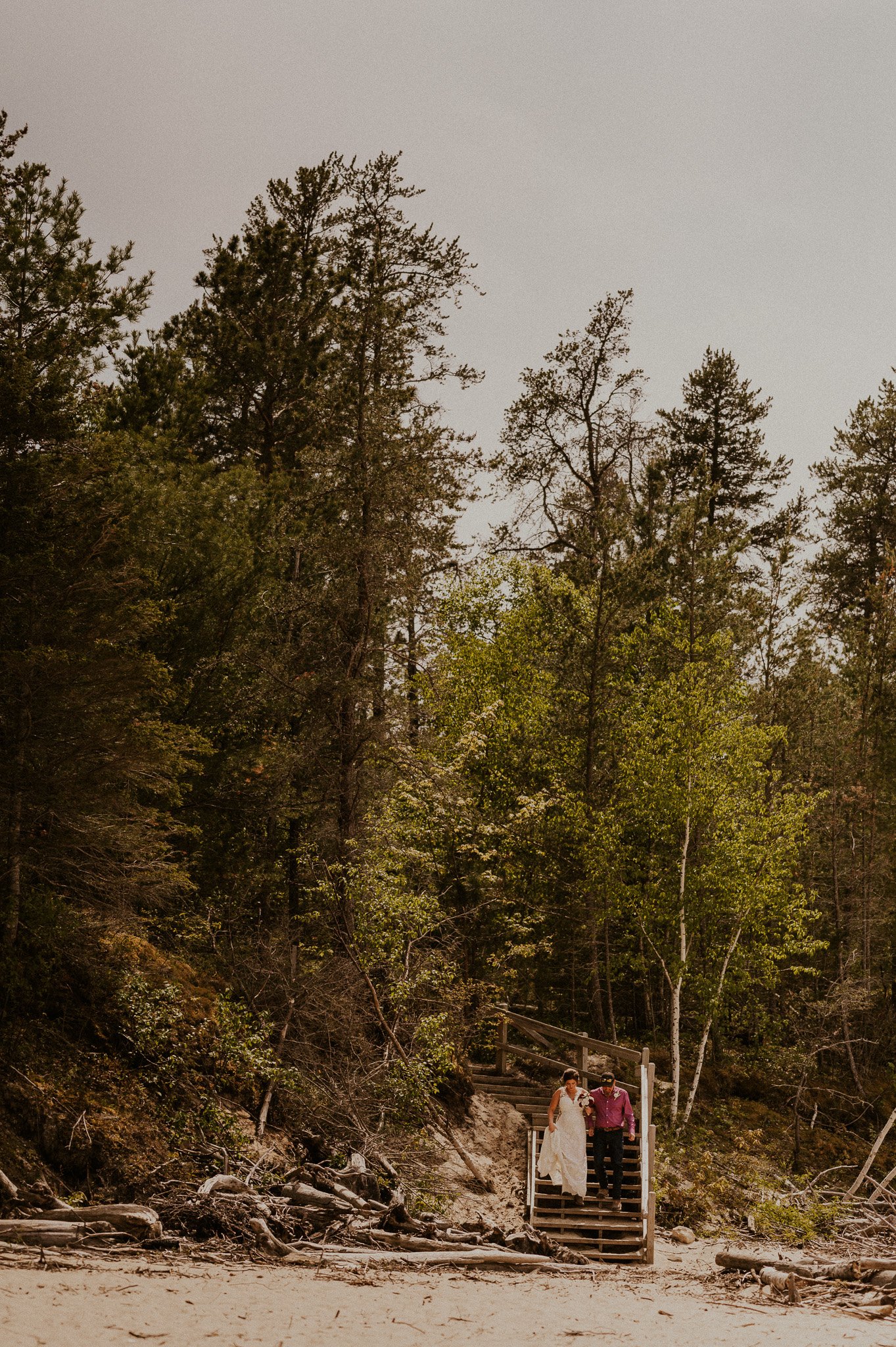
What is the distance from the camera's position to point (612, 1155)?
13.4m

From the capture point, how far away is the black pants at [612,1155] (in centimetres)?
1336

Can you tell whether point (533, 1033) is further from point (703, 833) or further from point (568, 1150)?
point (703, 833)

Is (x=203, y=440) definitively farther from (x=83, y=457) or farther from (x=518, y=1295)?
(x=518, y=1295)

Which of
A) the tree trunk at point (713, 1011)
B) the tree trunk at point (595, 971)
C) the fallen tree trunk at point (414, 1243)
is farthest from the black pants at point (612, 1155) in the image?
the tree trunk at point (595, 971)

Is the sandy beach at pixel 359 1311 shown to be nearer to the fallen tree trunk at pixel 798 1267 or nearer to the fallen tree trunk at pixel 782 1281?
the fallen tree trunk at pixel 782 1281

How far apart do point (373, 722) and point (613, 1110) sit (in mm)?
7972

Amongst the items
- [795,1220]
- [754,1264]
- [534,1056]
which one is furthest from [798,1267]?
[534,1056]

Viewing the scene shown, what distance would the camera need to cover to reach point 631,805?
22141 millimetres

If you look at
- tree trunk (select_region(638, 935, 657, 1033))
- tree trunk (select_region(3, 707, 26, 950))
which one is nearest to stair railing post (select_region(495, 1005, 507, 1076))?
tree trunk (select_region(638, 935, 657, 1033))

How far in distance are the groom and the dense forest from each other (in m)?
2.98

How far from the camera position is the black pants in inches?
526

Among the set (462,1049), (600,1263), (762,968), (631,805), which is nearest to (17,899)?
(600,1263)

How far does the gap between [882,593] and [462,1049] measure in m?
14.2

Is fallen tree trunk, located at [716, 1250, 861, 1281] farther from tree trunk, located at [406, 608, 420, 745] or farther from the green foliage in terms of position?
tree trunk, located at [406, 608, 420, 745]
